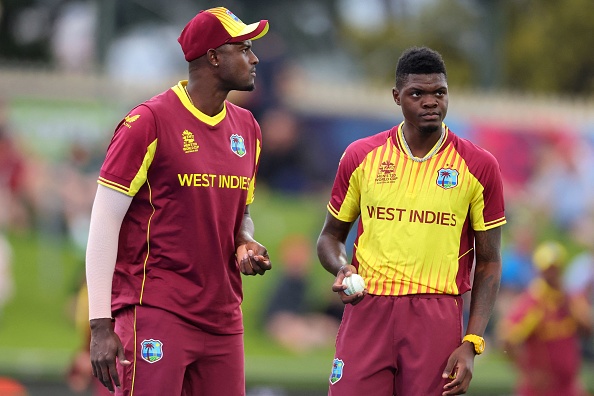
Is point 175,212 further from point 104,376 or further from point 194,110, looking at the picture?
point 104,376

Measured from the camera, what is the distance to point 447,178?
20.0 feet

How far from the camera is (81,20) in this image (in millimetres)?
30875

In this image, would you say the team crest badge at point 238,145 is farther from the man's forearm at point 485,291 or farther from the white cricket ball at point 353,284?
the man's forearm at point 485,291

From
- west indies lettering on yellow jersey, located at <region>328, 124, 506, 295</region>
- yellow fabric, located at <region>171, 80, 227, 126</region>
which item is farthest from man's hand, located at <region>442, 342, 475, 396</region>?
yellow fabric, located at <region>171, 80, 227, 126</region>

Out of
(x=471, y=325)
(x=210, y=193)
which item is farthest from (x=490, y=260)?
(x=210, y=193)

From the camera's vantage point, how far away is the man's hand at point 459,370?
19.3ft

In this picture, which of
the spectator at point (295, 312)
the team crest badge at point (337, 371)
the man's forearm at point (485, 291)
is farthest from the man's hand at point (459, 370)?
the spectator at point (295, 312)

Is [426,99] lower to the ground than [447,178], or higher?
higher

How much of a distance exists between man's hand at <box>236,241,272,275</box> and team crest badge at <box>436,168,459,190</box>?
38.4 inches

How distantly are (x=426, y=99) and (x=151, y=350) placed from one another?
185 cm

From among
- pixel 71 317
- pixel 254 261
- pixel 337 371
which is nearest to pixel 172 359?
pixel 254 261

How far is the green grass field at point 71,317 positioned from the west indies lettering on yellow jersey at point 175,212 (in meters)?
9.27

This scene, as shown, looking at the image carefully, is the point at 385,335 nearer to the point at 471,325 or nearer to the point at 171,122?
the point at 471,325

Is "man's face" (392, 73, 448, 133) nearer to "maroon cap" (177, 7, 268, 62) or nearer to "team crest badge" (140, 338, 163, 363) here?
"maroon cap" (177, 7, 268, 62)
